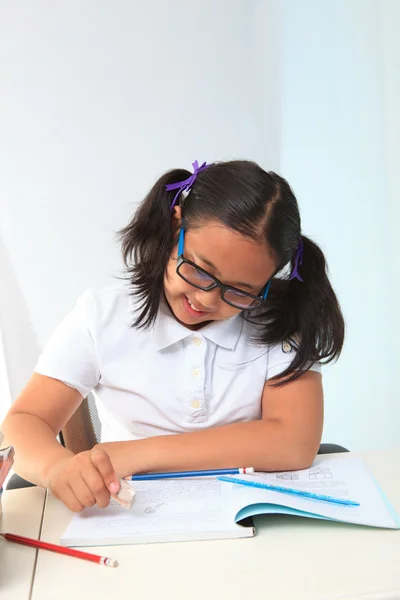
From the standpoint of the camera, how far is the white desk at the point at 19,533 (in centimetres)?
64

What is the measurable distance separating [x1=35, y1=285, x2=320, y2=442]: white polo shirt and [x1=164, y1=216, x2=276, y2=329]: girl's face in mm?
118

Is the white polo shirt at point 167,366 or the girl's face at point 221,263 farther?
the white polo shirt at point 167,366

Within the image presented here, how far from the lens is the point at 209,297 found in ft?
3.33

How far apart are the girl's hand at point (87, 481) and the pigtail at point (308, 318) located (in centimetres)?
47

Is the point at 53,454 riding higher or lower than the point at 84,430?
higher

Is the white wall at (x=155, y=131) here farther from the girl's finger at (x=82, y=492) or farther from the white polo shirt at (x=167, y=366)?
the girl's finger at (x=82, y=492)

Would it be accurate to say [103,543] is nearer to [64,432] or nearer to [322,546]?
[322,546]

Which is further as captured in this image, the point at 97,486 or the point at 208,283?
the point at 208,283

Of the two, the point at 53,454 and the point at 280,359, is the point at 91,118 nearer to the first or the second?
the point at 280,359

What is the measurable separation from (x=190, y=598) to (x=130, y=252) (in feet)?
2.35

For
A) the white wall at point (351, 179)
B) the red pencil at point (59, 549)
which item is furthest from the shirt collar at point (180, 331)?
the white wall at point (351, 179)

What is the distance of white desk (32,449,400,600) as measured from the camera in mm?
612

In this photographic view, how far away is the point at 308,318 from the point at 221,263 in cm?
26

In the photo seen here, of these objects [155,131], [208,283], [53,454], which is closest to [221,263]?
[208,283]
